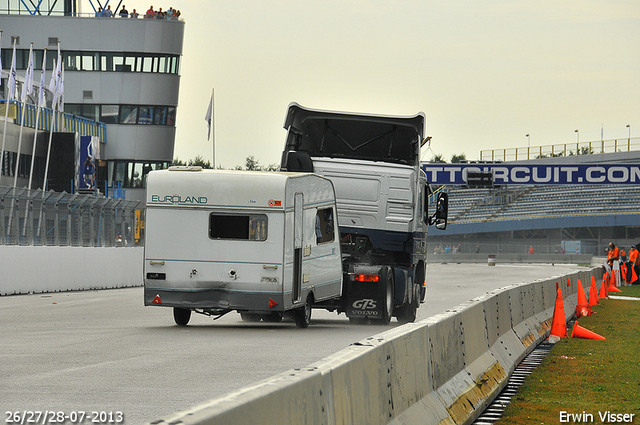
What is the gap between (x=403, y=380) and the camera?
6523 mm

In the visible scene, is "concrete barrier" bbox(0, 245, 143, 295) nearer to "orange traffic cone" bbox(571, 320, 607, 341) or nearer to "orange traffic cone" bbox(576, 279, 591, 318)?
"orange traffic cone" bbox(576, 279, 591, 318)

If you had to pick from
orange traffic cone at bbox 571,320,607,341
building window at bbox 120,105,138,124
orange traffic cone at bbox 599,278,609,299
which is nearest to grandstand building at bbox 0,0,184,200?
building window at bbox 120,105,138,124

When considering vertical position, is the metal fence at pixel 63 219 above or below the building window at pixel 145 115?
below

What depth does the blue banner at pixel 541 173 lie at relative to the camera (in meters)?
58.9

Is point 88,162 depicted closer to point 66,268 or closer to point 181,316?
point 66,268

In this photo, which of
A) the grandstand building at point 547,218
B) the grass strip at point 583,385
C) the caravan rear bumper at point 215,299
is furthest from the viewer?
the grandstand building at point 547,218

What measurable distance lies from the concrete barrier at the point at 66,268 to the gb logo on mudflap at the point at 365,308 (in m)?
12.3

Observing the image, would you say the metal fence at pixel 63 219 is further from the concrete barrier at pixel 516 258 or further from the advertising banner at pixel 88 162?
the concrete barrier at pixel 516 258

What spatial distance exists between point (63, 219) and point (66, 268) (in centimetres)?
157

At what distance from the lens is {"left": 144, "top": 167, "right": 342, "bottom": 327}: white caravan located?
15859 millimetres

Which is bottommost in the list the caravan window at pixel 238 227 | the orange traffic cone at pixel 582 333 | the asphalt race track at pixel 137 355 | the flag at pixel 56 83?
the asphalt race track at pixel 137 355

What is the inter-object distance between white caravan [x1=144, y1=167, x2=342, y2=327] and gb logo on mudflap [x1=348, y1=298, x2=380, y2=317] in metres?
1.70

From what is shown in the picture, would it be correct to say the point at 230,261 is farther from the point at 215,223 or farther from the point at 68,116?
the point at 68,116

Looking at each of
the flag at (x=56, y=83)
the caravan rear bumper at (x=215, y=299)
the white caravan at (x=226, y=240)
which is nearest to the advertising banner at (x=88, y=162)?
the flag at (x=56, y=83)
